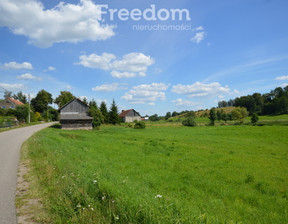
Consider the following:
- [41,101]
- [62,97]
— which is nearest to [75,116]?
[62,97]

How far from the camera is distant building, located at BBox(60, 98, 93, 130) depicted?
37.1 m

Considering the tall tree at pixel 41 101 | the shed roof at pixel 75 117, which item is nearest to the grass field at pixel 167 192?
the shed roof at pixel 75 117

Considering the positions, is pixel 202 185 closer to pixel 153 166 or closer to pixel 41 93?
pixel 153 166

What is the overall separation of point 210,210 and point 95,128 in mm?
36496

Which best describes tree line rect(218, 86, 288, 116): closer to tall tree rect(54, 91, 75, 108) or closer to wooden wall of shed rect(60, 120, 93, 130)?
wooden wall of shed rect(60, 120, 93, 130)

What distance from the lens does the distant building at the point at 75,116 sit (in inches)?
1460

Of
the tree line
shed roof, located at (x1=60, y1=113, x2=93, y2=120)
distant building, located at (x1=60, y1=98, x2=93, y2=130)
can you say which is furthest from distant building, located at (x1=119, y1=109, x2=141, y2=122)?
the tree line

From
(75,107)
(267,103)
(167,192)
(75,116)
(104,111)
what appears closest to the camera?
(167,192)

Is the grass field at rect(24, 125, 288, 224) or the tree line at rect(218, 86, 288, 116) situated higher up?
the tree line at rect(218, 86, 288, 116)

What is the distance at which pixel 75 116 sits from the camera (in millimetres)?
38938

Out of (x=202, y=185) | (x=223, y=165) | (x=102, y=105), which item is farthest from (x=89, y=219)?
(x=102, y=105)

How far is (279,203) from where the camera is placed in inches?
236

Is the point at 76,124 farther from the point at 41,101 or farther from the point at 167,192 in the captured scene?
the point at 41,101

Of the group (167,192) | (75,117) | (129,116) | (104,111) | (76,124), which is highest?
(104,111)
